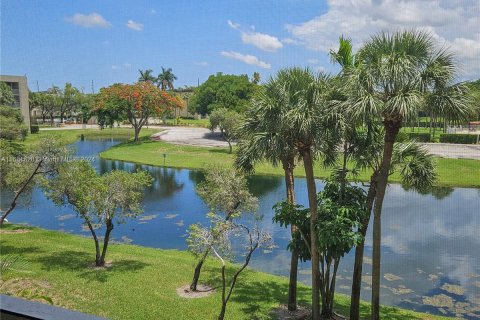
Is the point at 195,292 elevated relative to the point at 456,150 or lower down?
lower down

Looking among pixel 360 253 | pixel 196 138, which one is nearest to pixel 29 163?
pixel 360 253

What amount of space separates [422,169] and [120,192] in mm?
10959

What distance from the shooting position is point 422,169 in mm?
12289

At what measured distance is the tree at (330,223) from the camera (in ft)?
38.0

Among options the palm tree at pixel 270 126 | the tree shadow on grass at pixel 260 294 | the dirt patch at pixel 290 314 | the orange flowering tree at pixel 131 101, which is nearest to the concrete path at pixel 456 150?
the tree shadow on grass at pixel 260 294

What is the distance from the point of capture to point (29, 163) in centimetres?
2086

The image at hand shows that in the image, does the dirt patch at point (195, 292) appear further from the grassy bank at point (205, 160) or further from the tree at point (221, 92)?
the tree at point (221, 92)

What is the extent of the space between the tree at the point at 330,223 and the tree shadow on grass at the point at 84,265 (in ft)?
24.8

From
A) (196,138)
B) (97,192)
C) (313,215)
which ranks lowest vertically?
(196,138)

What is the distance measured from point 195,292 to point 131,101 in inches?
1993

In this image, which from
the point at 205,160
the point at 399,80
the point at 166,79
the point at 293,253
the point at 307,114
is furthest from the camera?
the point at 166,79

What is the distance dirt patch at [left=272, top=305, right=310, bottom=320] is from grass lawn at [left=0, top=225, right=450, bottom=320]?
284 mm

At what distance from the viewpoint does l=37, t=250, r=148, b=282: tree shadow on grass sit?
56.1ft

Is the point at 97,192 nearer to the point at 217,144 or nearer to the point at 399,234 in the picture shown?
the point at 399,234
